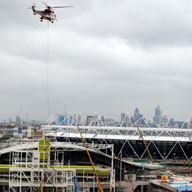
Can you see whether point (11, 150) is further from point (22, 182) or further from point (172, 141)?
point (172, 141)

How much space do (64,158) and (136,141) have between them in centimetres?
2505

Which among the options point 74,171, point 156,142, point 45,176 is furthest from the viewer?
point 156,142

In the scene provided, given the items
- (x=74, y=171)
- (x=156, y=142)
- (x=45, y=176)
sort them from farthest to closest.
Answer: (x=156, y=142), (x=74, y=171), (x=45, y=176)

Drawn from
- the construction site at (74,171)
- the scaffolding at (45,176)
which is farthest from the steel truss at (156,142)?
the scaffolding at (45,176)

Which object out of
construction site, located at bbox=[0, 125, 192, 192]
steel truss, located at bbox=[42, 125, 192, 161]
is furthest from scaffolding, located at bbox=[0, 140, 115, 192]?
steel truss, located at bbox=[42, 125, 192, 161]

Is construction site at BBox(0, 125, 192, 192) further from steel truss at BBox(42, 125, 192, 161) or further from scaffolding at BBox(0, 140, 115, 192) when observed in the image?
steel truss at BBox(42, 125, 192, 161)

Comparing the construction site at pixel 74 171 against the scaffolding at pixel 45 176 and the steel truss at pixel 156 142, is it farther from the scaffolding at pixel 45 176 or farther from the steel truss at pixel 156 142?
the steel truss at pixel 156 142

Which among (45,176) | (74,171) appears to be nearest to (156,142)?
(74,171)

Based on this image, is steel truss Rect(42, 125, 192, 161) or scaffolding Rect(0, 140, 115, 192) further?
steel truss Rect(42, 125, 192, 161)

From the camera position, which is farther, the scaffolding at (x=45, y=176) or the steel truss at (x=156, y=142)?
the steel truss at (x=156, y=142)

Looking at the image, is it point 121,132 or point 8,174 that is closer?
point 8,174

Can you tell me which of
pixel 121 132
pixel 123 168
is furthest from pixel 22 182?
pixel 121 132

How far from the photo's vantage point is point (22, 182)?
1534 inches

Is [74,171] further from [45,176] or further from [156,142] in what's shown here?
[156,142]
